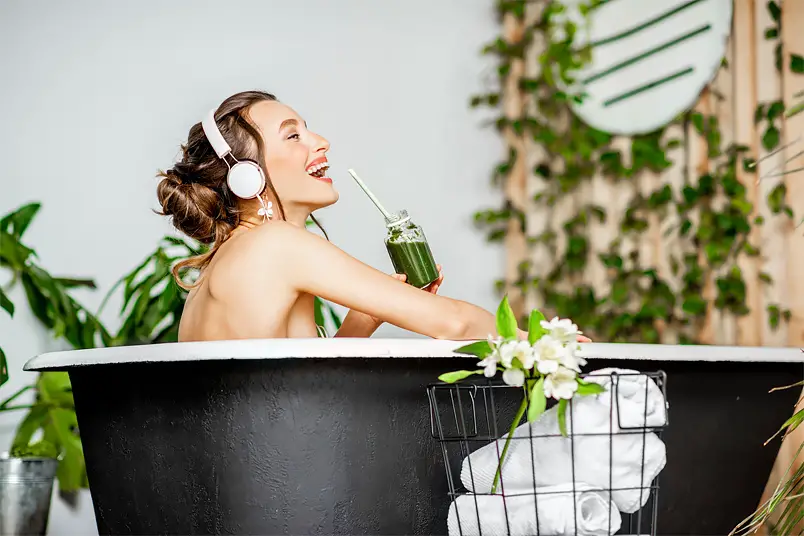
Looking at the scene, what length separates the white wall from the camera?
2652 mm

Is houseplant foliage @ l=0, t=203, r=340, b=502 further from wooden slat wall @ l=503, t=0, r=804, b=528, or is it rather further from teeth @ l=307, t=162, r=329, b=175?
wooden slat wall @ l=503, t=0, r=804, b=528

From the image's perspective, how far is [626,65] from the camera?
3039 millimetres

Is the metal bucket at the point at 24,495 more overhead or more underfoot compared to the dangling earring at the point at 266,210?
more underfoot

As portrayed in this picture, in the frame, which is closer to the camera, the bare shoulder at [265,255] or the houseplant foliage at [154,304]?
the bare shoulder at [265,255]

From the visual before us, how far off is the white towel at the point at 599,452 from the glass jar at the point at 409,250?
0.52m

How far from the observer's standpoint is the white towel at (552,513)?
1.19 m

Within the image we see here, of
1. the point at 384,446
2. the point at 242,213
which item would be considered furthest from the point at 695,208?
the point at 384,446

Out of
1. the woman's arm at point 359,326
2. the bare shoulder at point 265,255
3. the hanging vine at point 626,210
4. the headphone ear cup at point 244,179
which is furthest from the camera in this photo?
the hanging vine at point 626,210

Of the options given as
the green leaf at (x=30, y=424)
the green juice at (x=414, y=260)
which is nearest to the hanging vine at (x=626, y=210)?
the green juice at (x=414, y=260)

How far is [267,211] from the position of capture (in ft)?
5.56

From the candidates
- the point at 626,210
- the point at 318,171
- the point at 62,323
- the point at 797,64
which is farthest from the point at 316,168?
the point at 797,64

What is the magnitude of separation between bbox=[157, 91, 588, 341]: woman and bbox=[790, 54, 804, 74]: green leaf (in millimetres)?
1468

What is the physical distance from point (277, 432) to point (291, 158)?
1.97 feet

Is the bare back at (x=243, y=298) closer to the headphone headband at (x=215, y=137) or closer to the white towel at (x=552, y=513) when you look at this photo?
the headphone headband at (x=215, y=137)
